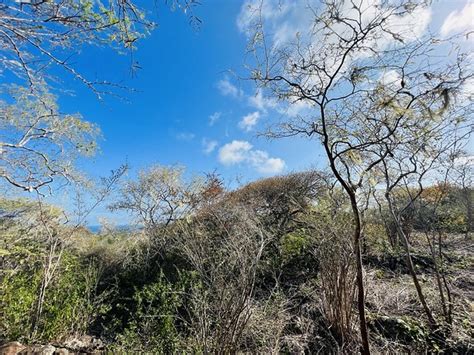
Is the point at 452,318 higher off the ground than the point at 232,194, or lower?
lower

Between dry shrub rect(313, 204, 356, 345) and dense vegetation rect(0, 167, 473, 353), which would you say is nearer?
dense vegetation rect(0, 167, 473, 353)

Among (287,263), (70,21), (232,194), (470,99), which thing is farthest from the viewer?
(232,194)

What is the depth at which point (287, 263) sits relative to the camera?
7711mm

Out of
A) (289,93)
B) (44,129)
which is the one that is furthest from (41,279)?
(289,93)

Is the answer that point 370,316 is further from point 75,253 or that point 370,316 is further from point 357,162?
point 75,253

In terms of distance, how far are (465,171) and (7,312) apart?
28.0ft

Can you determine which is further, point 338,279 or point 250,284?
point 338,279

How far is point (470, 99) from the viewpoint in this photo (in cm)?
347

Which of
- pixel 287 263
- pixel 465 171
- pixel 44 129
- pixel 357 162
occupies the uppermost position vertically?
pixel 44 129

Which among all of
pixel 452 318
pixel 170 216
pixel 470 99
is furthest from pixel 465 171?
pixel 170 216

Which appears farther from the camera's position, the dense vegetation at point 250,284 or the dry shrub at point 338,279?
the dry shrub at point 338,279

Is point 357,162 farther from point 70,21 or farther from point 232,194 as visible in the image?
point 232,194

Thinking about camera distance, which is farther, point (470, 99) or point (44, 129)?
point (44, 129)

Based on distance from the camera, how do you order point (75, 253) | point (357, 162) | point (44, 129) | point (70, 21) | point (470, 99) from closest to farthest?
point (70, 21) → point (357, 162) → point (470, 99) → point (44, 129) → point (75, 253)
